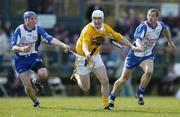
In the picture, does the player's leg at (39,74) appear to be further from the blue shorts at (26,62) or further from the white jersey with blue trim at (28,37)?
the white jersey with blue trim at (28,37)

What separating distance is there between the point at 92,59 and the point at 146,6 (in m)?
16.5

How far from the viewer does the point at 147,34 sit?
20.1m

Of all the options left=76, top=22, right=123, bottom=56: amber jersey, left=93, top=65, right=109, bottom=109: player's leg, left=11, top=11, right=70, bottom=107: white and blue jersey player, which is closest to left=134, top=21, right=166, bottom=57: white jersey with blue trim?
left=76, top=22, right=123, bottom=56: amber jersey

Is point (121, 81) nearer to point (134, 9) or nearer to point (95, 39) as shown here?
point (95, 39)

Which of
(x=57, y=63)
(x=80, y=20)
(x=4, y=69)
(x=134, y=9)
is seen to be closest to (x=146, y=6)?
(x=134, y=9)

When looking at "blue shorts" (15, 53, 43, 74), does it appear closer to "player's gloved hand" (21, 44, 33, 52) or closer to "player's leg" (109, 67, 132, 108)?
"player's gloved hand" (21, 44, 33, 52)

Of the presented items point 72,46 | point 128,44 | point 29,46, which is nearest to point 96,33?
point 128,44

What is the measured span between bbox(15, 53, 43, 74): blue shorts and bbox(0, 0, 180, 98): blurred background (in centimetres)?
1014

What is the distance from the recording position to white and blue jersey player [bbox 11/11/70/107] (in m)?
19.2

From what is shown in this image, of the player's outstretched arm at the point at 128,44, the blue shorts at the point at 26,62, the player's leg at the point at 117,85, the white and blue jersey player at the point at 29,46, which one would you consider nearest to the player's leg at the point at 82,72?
A: the player's leg at the point at 117,85

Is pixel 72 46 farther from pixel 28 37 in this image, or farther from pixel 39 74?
pixel 39 74

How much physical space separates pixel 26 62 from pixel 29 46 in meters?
0.62

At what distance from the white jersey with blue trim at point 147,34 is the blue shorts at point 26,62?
2725mm

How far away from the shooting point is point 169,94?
32250 mm
